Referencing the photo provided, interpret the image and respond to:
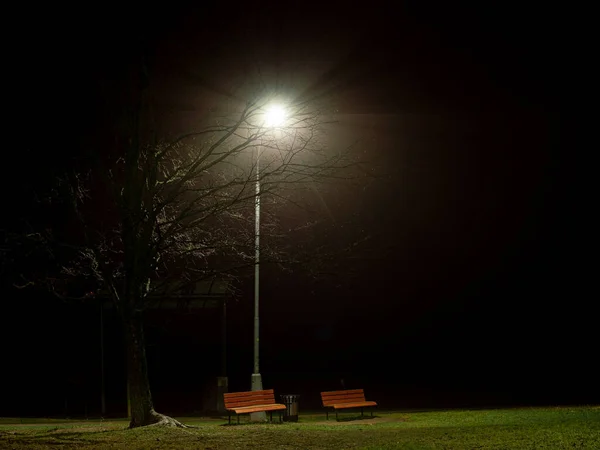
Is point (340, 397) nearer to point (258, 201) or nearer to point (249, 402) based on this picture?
point (249, 402)

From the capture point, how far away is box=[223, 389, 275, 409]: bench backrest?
53.6 ft

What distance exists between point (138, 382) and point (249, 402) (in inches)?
134

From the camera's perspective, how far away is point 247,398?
55.2ft

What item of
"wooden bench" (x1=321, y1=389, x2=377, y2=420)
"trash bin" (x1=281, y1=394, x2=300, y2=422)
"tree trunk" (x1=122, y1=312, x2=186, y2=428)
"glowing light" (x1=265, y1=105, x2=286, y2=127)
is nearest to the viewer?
"tree trunk" (x1=122, y1=312, x2=186, y2=428)

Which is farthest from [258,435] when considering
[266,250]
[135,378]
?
[266,250]

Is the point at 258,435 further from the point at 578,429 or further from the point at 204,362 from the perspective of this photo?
the point at 204,362

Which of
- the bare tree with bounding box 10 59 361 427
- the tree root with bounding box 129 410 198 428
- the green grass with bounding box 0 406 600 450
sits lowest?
the green grass with bounding box 0 406 600 450

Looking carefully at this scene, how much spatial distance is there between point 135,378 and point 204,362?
21.0 metres

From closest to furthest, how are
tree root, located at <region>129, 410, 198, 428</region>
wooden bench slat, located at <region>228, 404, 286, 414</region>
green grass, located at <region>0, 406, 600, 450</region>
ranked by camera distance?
green grass, located at <region>0, 406, 600, 450</region>, tree root, located at <region>129, 410, 198, 428</region>, wooden bench slat, located at <region>228, 404, 286, 414</region>

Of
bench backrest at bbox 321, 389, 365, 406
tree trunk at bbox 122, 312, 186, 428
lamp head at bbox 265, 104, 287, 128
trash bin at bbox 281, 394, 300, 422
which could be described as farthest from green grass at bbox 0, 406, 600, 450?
lamp head at bbox 265, 104, 287, 128

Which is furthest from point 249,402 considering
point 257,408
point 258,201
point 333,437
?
point 333,437

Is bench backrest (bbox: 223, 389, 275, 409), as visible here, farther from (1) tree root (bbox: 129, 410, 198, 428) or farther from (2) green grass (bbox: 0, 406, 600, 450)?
(2) green grass (bbox: 0, 406, 600, 450)

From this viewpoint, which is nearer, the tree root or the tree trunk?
the tree root

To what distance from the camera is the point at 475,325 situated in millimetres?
43750
